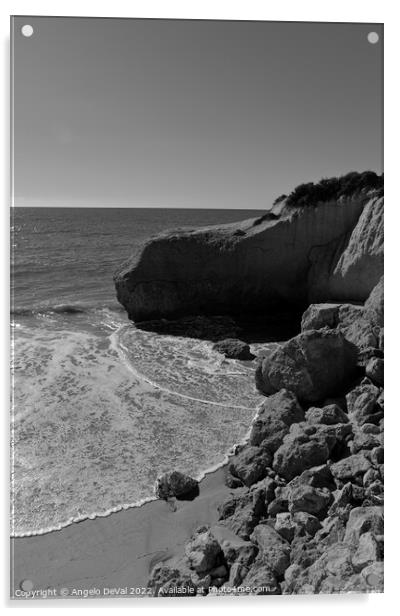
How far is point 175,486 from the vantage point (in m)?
5.71

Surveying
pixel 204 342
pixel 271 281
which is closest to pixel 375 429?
pixel 204 342

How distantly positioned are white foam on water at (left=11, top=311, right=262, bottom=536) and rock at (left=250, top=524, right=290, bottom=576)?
1.48 metres

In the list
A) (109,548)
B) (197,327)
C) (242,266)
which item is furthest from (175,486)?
(242,266)

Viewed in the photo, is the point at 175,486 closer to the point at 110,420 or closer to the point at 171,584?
the point at 171,584

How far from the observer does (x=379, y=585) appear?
4.28m

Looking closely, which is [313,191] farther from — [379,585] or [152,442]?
[379,585]

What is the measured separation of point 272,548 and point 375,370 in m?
3.27

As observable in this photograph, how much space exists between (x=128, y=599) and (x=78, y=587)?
1.64 feet

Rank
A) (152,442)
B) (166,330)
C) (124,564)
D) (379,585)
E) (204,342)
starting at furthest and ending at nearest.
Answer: (166,330), (204,342), (152,442), (124,564), (379,585)

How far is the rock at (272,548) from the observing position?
4.29m

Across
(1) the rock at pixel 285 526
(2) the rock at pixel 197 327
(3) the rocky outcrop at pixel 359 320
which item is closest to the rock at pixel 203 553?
(1) the rock at pixel 285 526

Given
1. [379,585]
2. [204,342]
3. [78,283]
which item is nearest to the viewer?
[379,585]

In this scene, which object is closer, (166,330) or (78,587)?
(78,587)

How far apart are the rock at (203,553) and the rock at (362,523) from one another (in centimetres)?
126
